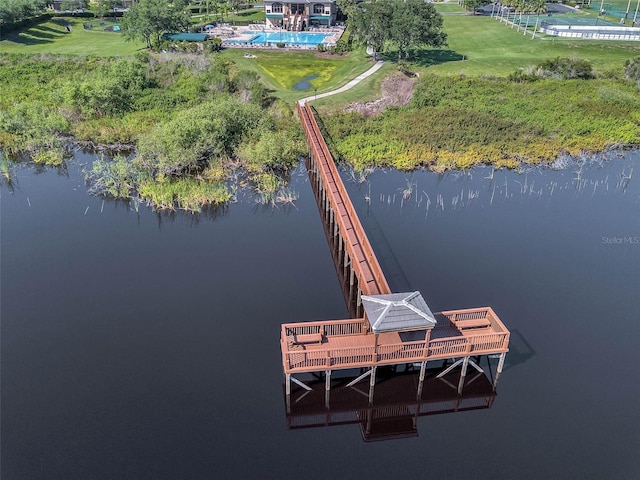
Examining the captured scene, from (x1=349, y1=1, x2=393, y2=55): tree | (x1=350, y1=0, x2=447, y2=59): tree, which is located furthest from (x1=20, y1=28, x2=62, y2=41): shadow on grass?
(x1=349, y1=1, x2=393, y2=55): tree

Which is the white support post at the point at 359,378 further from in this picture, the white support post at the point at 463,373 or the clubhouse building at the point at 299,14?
the clubhouse building at the point at 299,14

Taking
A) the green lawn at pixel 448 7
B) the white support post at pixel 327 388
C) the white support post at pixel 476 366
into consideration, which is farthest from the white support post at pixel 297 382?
the green lawn at pixel 448 7

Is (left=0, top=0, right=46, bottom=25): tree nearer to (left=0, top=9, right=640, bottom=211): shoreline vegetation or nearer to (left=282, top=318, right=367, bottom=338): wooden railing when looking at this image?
(left=0, top=9, right=640, bottom=211): shoreline vegetation

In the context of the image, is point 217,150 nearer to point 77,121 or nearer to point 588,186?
point 77,121

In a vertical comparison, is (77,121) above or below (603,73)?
below

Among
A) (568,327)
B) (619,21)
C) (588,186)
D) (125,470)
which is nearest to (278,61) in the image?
(588,186)

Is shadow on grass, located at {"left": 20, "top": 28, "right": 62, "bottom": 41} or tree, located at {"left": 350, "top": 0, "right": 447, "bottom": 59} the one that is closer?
tree, located at {"left": 350, "top": 0, "right": 447, "bottom": 59}

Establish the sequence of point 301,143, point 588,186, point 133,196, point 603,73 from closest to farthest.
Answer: point 133,196, point 588,186, point 301,143, point 603,73
